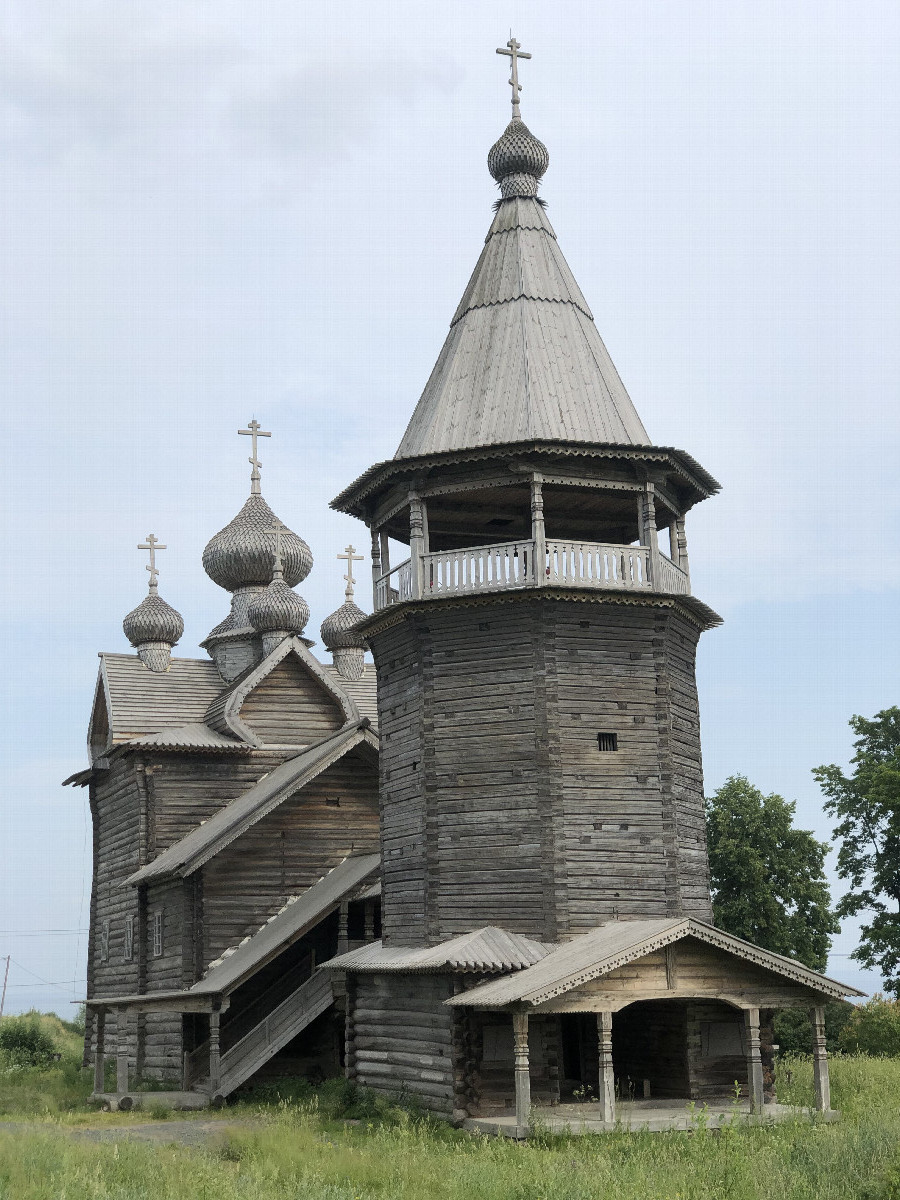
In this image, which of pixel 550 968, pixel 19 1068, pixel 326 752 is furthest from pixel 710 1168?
pixel 19 1068

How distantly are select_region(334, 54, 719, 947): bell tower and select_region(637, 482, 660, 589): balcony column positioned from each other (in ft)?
0.10

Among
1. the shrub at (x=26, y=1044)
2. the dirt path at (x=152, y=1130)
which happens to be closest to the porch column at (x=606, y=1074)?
the dirt path at (x=152, y=1130)

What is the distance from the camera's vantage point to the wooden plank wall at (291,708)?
32750mm

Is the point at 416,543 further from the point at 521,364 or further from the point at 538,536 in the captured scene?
the point at 521,364

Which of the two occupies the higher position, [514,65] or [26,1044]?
[514,65]

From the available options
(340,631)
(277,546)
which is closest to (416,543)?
(277,546)

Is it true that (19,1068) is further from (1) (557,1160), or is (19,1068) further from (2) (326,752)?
(1) (557,1160)

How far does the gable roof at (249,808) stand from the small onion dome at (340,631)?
393 inches

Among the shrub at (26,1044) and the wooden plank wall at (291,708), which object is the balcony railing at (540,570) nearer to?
the wooden plank wall at (291,708)

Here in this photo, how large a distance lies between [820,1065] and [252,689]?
52.9 ft

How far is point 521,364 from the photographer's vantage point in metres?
24.8

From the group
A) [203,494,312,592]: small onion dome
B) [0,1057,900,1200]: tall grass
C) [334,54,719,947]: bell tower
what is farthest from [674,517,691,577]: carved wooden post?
[203,494,312,592]: small onion dome

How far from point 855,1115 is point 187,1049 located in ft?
44.9

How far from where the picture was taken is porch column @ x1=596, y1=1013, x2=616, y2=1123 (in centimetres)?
1872
